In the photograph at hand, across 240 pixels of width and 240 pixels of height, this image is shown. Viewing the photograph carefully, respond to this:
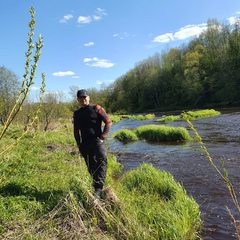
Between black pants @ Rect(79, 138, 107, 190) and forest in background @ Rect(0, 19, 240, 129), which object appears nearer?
black pants @ Rect(79, 138, 107, 190)

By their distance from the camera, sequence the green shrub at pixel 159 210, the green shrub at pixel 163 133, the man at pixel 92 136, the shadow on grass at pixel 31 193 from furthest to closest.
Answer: the green shrub at pixel 163 133
the man at pixel 92 136
the shadow on grass at pixel 31 193
the green shrub at pixel 159 210

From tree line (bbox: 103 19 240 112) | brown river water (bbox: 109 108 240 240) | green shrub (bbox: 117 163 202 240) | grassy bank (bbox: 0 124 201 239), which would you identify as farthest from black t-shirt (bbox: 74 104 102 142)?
tree line (bbox: 103 19 240 112)

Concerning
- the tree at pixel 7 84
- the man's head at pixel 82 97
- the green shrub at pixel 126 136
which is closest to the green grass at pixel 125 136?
the green shrub at pixel 126 136

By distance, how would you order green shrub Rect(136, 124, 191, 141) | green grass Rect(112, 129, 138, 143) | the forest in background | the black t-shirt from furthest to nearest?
1. the forest in background
2. green grass Rect(112, 129, 138, 143)
3. green shrub Rect(136, 124, 191, 141)
4. the black t-shirt

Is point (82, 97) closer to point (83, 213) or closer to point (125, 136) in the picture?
point (83, 213)

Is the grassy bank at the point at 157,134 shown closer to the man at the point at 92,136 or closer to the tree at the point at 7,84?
the tree at the point at 7,84

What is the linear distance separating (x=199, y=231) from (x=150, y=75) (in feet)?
246

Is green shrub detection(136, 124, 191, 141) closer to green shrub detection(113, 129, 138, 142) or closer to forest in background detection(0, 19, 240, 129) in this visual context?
green shrub detection(113, 129, 138, 142)

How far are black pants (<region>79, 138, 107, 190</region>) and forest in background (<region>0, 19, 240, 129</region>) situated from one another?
32.9m

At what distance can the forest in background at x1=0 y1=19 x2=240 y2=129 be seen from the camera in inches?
2237

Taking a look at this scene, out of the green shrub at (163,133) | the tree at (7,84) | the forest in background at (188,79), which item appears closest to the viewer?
the green shrub at (163,133)

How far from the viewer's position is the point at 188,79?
63.7 metres

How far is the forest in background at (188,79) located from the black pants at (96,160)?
108 feet

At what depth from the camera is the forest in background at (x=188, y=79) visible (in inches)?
2237
